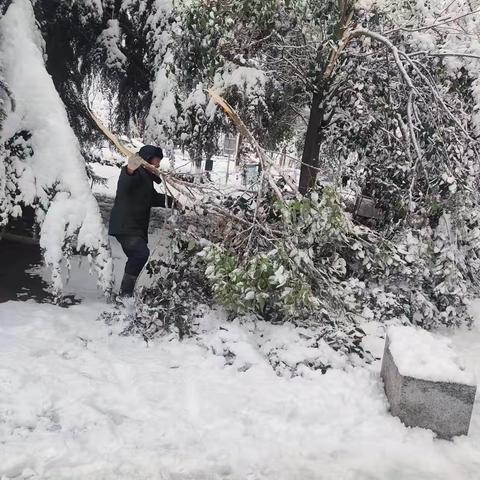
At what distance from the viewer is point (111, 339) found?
432 centimetres

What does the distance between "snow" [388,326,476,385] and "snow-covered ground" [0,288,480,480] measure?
361mm

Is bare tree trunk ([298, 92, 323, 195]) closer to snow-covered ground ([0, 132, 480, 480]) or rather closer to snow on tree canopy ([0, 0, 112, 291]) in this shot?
snow-covered ground ([0, 132, 480, 480])

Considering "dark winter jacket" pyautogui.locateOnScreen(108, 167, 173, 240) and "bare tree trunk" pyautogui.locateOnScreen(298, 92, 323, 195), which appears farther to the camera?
"bare tree trunk" pyautogui.locateOnScreen(298, 92, 323, 195)

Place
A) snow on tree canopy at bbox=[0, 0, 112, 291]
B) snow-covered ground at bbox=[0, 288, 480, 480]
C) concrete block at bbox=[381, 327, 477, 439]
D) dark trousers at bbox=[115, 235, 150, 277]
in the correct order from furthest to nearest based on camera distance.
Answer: dark trousers at bbox=[115, 235, 150, 277] → snow on tree canopy at bbox=[0, 0, 112, 291] → concrete block at bbox=[381, 327, 477, 439] → snow-covered ground at bbox=[0, 288, 480, 480]

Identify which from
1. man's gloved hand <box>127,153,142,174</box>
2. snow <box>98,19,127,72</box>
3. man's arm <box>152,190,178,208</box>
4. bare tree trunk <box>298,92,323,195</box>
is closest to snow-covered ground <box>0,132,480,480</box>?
man's arm <box>152,190,178,208</box>

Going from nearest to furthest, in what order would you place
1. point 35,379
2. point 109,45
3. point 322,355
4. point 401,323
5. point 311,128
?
point 35,379 < point 322,355 < point 401,323 < point 109,45 < point 311,128

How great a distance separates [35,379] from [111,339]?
916mm

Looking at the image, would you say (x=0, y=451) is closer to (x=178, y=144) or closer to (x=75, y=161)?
(x=75, y=161)

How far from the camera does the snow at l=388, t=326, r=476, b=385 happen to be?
10.9ft

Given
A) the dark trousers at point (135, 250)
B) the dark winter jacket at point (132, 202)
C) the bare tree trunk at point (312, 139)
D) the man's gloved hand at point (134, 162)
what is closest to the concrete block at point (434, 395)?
the dark trousers at point (135, 250)

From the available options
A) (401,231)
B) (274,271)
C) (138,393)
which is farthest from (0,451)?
(401,231)

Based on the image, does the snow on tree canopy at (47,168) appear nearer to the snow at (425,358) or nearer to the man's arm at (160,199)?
the man's arm at (160,199)

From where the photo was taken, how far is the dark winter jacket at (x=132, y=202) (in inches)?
192

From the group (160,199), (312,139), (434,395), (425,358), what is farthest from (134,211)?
(312,139)
